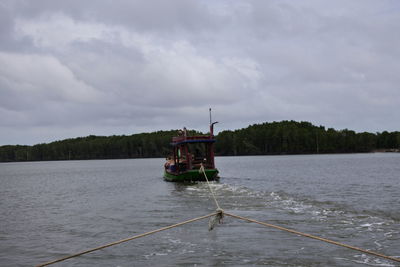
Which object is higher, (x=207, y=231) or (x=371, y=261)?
(x=207, y=231)

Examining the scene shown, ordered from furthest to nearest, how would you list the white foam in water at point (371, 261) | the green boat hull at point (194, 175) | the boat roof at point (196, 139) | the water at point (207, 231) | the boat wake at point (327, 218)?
the boat roof at point (196, 139), the green boat hull at point (194, 175), the boat wake at point (327, 218), the water at point (207, 231), the white foam in water at point (371, 261)

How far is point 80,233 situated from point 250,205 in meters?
10.1

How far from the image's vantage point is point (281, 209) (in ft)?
77.2

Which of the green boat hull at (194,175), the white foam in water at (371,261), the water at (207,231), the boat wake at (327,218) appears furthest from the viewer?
the green boat hull at (194,175)

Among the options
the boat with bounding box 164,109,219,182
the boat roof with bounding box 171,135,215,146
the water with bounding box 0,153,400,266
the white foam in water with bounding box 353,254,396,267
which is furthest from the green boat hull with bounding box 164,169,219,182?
the white foam in water with bounding box 353,254,396,267

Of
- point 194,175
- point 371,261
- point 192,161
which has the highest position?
point 192,161

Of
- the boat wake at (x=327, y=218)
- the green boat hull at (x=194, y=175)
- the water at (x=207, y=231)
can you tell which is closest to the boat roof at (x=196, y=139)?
the green boat hull at (x=194, y=175)

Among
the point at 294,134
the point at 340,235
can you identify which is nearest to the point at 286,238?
the point at 340,235

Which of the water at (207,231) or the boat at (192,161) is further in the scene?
the boat at (192,161)

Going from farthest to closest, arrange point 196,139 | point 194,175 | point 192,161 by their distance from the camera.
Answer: point 192,161 → point 196,139 → point 194,175

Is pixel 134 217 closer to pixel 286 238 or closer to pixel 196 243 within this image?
pixel 196 243

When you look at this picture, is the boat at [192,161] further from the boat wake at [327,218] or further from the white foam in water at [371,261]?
the white foam in water at [371,261]

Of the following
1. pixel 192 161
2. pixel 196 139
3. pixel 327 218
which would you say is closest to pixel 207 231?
pixel 327 218

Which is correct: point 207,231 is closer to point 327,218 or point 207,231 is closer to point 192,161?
point 327,218
